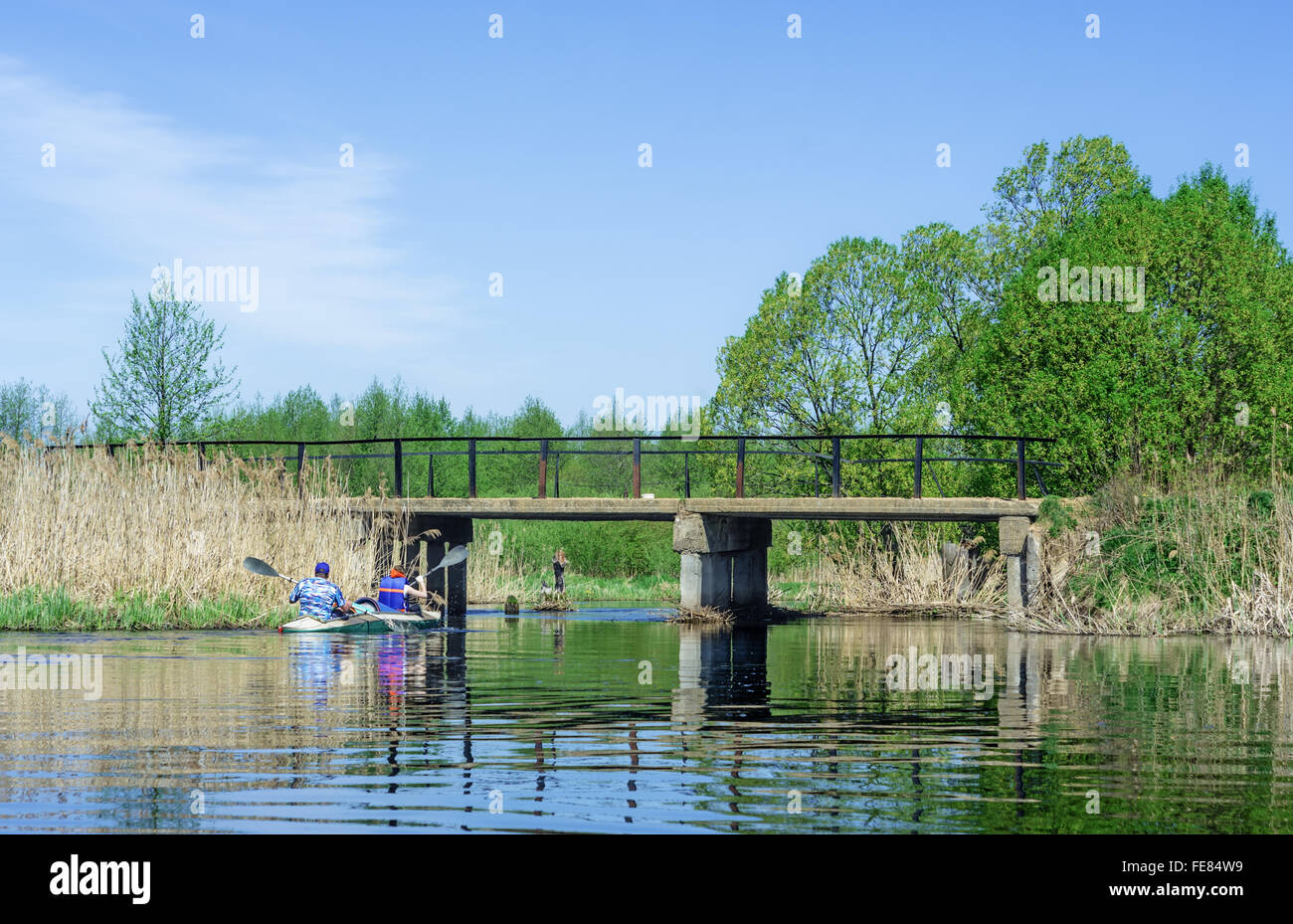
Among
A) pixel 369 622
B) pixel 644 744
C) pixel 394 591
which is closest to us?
pixel 644 744

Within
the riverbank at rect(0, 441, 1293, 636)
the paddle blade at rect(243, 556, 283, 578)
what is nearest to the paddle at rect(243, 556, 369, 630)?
the paddle blade at rect(243, 556, 283, 578)

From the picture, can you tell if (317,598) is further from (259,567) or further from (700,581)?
(700,581)

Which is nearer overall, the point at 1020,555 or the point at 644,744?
the point at 644,744

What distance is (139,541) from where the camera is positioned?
2245 centimetres

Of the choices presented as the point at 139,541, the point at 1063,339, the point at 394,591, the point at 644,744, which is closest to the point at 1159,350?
the point at 1063,339

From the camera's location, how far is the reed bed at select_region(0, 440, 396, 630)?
21812mm

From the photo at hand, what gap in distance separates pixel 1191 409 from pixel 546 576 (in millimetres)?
21162

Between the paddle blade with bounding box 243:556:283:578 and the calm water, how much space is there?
4.25 m

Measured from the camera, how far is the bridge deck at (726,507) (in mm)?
28766

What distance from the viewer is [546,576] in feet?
155

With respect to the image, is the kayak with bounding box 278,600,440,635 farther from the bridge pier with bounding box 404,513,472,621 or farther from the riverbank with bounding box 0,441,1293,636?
the bridge pier with bounding box 404,513,472,621

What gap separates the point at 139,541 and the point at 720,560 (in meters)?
12.7

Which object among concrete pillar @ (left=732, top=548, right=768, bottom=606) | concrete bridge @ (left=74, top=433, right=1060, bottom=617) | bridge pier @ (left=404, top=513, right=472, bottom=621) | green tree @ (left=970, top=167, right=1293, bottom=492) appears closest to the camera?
concrete bridge @ (left=74, top=433, right=1060, bottom=617)
